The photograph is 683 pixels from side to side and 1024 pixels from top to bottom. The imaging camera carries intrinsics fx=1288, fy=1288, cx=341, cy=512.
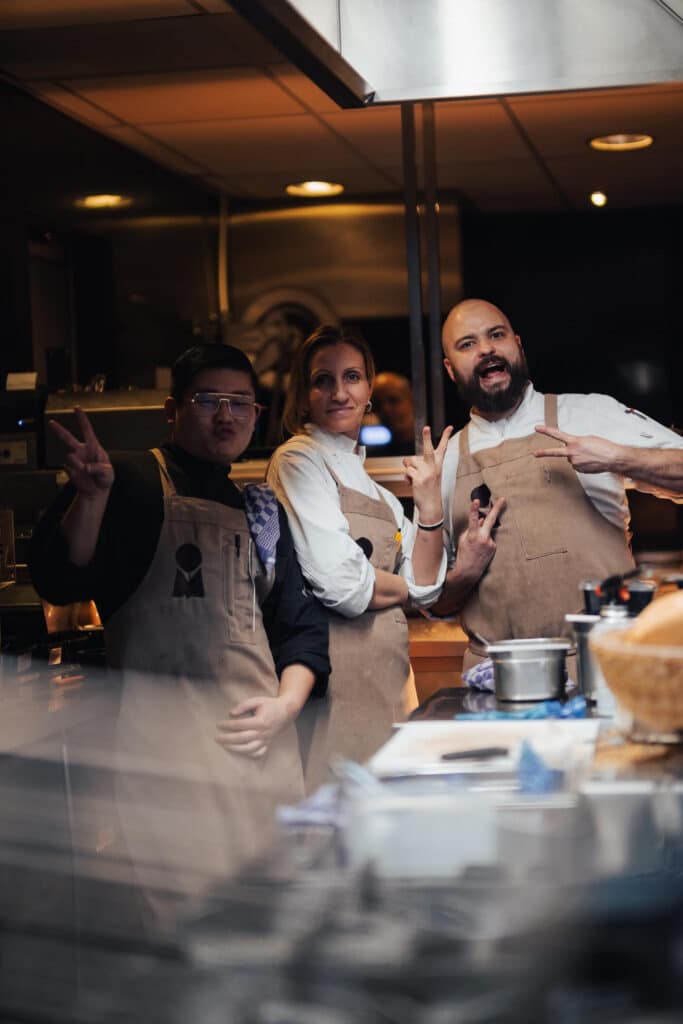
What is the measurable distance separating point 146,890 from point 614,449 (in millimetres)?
1802

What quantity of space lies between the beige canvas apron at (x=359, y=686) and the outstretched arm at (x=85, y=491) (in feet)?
2.23

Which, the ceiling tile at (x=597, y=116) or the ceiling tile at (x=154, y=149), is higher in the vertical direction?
the ceiling tile at (x=154, y=149)

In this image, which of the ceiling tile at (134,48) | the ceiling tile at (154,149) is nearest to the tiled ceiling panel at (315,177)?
the ceiling tile at (154,149)

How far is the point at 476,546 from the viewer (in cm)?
300

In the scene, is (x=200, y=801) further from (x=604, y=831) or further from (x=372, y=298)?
(x=372, y=298)

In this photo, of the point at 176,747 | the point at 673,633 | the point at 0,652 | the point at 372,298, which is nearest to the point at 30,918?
the point at 176,747

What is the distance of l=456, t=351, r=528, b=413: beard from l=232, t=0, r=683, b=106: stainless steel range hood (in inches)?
24.8

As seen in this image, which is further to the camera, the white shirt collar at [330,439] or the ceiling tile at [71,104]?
the ceiling tile at [71,104]

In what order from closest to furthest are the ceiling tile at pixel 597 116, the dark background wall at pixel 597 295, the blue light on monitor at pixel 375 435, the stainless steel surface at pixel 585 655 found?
the stainless steel surface at pixel 585 655, the ceiling tile at pixel 597 116, the blue light on monitor at pixel 375 435, the dark background wall at pixel 597 295

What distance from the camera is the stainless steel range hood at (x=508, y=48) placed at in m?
2.81

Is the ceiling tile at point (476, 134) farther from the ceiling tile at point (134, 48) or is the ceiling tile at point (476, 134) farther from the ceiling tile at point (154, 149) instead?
the ceiling tile at point (154, 149)

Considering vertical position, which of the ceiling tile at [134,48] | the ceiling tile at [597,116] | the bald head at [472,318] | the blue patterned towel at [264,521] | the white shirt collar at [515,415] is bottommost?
the blue patterned towel at [264,521]

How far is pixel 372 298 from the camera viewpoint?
622 centimetres

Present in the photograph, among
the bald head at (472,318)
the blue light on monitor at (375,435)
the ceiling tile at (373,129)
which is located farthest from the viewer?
the blue light on monitor at (375,435)
